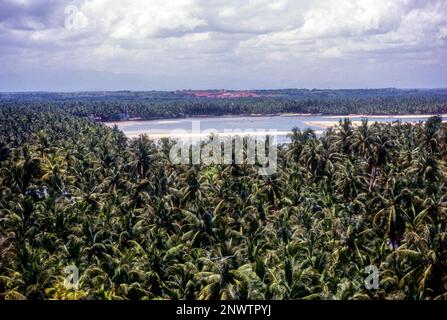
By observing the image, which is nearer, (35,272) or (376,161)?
(35,272)

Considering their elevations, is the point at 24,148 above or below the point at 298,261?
above

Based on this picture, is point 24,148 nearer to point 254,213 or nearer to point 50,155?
point 50,155

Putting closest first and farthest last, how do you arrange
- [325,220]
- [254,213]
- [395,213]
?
[395,213] → [325,220] → [254,213]

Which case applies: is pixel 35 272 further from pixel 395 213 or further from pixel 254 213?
pixel 395 213

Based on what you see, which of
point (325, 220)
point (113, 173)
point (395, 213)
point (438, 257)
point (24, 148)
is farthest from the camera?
point (24, 148)
